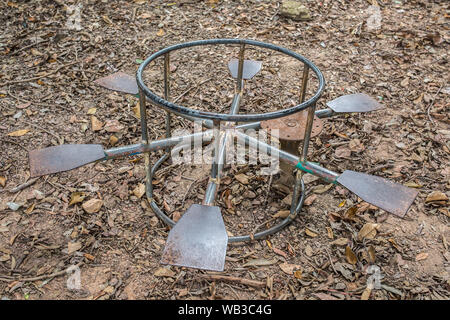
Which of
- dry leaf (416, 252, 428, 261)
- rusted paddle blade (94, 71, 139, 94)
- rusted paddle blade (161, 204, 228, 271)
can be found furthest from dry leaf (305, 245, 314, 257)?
rusted paddle blade (94, 71, 139, 94)

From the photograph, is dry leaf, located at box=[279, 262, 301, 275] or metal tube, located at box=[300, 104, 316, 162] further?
dry leaf, located at box=[279, 262, 301, 275]

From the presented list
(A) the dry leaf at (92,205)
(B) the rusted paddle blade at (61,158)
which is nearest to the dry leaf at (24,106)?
(A) the dry leaf at (92,205)

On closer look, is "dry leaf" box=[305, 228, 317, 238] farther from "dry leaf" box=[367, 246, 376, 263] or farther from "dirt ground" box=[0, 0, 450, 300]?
"dry leaf" box=[367, 246, 376, 263]

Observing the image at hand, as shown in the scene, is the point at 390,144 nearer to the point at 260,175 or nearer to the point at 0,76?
the point at 260,175

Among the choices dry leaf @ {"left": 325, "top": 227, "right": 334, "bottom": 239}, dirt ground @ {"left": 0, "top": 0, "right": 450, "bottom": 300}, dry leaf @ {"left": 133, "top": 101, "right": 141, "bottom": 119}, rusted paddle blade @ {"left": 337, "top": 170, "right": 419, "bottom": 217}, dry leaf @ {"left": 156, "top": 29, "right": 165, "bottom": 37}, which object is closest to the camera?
rusted paddle blade @ {"left": 337, "top": 170, "right": 419, "bottom": 217}

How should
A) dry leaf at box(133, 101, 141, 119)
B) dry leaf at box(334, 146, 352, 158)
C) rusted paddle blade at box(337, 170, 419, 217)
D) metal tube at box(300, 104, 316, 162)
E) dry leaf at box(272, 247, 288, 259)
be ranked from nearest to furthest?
rusted paddle blade at box(337, 170, 419, 217) → metal tube at box(300, 104, 316, 162) → dry leaf at box(272, 247, 288, 259) → dry leaf at box(334, 146, 352, 158) → dry leaf at box(133, 101, 141, 119)

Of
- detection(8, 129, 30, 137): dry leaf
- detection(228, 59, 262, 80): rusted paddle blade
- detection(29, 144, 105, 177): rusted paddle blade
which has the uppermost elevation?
detection(228, 59, 262, 80): rusted paddle blade

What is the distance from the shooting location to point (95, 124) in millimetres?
3039

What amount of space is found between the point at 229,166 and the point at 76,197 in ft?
3.39

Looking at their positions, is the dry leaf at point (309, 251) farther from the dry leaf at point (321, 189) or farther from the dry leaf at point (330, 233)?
the dry leaf at point (321, 189)

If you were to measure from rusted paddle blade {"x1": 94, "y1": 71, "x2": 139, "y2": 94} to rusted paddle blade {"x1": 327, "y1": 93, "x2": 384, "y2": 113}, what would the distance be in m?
1.16

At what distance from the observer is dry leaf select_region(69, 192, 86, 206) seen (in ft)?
7.92

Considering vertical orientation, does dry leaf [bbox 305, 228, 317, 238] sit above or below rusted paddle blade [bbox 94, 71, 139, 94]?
below
